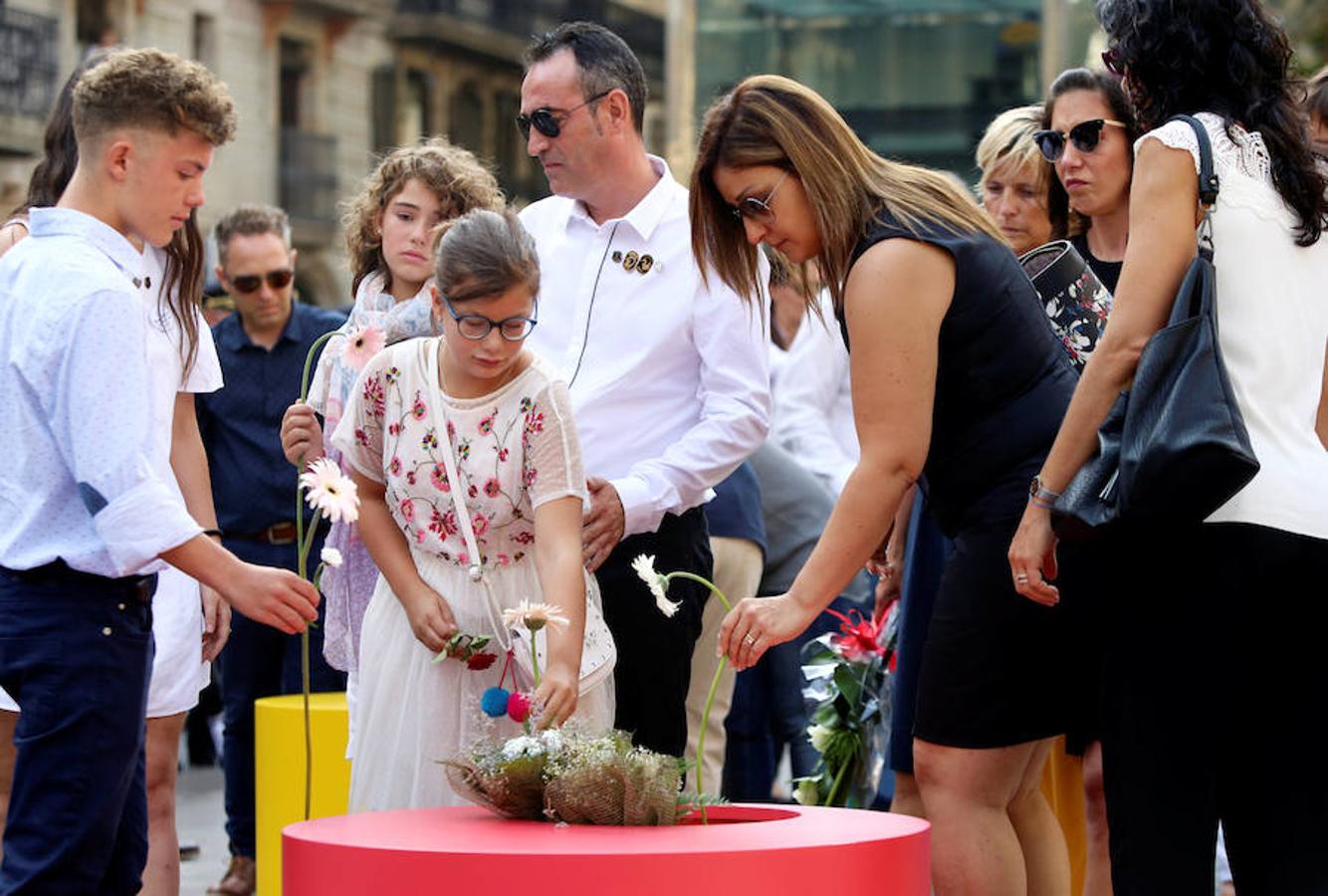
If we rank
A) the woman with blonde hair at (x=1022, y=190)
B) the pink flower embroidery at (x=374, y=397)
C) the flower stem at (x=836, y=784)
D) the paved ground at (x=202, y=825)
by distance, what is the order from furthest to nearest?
the paved ground at (x=202, y=825) < the flower stem at (x=836, y=784) < the woman with blonde hair at (x=1022, y=190) < the pink flower embroidery at (x=374, y=397)

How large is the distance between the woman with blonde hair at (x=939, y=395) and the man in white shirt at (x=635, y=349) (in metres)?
0.70

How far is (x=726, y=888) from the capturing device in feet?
11.5

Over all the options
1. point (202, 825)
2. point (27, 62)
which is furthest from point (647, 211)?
point (27, 62)

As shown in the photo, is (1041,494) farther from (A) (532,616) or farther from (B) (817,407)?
(B) (817,407)

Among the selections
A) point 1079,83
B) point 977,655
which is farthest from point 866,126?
point 977,655

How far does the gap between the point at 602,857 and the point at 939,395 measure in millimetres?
1425

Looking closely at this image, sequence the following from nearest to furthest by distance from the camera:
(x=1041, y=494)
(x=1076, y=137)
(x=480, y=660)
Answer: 1. (x=1041, y=494)
2. (x=480, y=660)
3. (x=1076, y=137)

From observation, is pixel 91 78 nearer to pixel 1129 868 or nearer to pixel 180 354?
pixel 180 354

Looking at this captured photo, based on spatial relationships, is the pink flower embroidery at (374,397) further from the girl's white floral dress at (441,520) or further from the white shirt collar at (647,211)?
the white shirt collar at (647,211)

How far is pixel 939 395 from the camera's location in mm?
4496

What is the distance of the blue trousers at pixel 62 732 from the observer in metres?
4.09

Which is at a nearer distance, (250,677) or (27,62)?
(250,677)

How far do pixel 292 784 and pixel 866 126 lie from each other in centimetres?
1859

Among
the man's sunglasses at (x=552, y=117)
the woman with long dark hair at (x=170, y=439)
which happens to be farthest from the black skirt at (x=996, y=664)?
the woman with long dark hair at (x=170, y=439)
